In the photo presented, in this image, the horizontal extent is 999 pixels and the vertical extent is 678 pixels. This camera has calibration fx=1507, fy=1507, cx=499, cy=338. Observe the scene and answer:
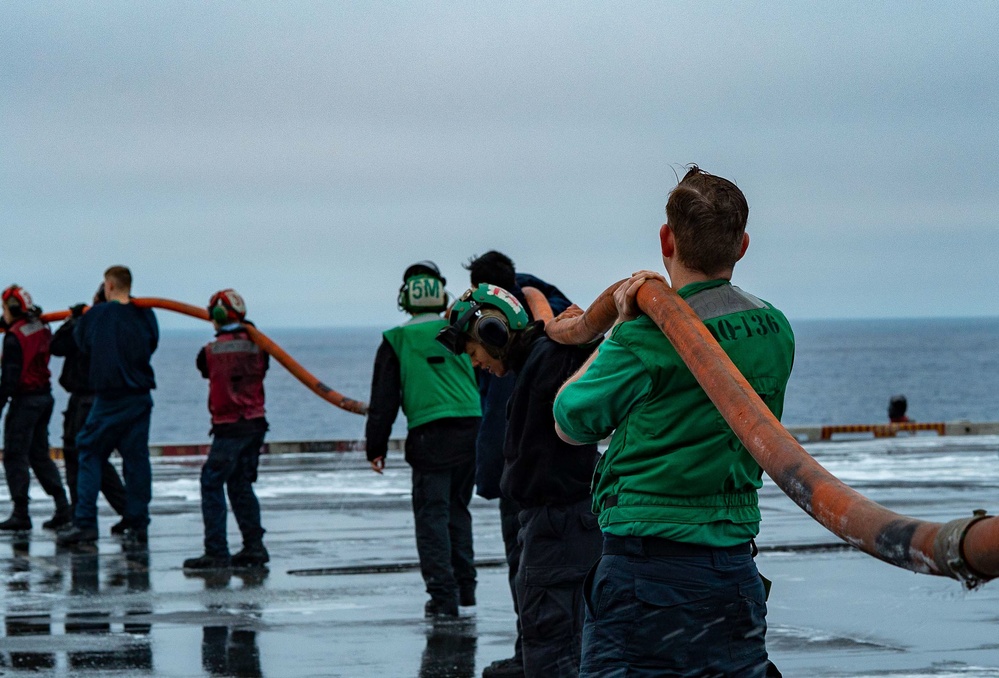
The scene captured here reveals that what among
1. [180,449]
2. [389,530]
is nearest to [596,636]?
[389,530]

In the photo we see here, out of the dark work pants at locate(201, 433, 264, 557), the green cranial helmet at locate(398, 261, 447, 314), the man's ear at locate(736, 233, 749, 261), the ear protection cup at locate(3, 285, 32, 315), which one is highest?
the ear protection cup at locate(3, 285, 32, 315)

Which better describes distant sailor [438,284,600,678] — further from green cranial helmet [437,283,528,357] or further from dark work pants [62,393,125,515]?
dark work pants [62,393,125,515]

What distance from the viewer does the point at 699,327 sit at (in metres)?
3.80

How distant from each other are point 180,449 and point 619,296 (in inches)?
750

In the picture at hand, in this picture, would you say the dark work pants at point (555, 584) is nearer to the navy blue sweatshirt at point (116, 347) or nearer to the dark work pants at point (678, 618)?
the dark work pants at point (678, 618)

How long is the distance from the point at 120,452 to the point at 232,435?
1708 millimetres

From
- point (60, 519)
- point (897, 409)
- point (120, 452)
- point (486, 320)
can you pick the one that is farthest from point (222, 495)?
point (897, 409)

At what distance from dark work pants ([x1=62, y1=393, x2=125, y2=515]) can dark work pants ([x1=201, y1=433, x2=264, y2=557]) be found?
2406mm

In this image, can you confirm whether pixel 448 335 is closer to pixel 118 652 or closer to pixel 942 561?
pixel 118 652

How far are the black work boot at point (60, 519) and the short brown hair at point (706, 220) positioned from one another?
35.0 feet

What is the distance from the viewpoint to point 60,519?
13.7 metres

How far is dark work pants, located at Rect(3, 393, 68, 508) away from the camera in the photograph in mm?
13727

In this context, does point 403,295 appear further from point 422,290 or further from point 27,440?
point 27,440

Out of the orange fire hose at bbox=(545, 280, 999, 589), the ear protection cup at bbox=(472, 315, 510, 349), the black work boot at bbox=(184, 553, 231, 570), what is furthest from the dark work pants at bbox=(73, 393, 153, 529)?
the orange fire hose at bbox=(545, 280, 999, 589)
